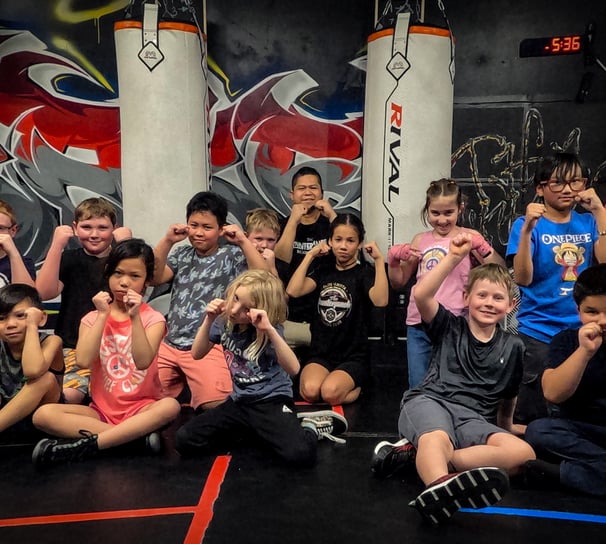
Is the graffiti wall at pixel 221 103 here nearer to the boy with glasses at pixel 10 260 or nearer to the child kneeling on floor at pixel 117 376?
the boy with glasses at pixel 10 260

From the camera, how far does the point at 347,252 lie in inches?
154

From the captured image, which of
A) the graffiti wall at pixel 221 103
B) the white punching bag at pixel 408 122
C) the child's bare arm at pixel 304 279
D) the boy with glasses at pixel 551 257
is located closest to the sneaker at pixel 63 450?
the child's bare arm at pixel 304 279

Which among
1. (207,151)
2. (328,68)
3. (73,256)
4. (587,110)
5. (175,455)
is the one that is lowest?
(175,455)

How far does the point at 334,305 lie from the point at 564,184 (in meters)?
1.40

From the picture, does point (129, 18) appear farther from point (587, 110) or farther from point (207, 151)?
point (587, 110)

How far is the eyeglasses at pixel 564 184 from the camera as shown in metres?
3.36

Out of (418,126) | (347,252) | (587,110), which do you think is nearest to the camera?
(347,252)

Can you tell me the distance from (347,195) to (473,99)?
1256 millimetres

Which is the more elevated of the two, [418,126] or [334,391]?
[418,126]

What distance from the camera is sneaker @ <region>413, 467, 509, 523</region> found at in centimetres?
219

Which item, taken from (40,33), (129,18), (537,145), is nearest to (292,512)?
(129,18)

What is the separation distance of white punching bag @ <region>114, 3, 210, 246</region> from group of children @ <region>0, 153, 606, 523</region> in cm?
71

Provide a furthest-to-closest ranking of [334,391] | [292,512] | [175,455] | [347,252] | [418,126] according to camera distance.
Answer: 1. [418,126]
2. [347,252]
3. [334,391]
4. [175,455]
5. [292,512]

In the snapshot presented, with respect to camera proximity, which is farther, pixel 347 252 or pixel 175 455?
pixel 347 252
